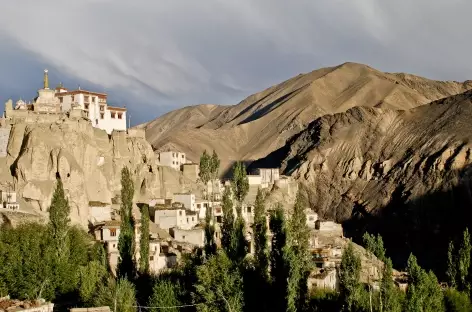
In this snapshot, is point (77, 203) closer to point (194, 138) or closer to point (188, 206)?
point (188, 206)

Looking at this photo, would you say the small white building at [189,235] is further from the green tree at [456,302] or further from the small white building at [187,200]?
the green tree at [456,302]

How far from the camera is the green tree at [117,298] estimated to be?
2358cm

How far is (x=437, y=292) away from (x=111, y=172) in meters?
27.6

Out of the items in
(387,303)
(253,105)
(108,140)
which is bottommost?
(387,303)

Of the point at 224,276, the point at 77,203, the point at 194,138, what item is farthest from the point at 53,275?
the point at 194,138

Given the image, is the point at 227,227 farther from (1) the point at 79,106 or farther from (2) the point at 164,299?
(1) the point at 79,106

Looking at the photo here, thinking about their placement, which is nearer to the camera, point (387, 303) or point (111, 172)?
point (387, 303)

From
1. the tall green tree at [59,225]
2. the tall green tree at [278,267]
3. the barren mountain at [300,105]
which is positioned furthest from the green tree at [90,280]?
the barren mountain at [300,105]

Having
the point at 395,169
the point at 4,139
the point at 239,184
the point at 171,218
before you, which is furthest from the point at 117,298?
the point at 395,169

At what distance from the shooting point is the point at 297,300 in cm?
2600

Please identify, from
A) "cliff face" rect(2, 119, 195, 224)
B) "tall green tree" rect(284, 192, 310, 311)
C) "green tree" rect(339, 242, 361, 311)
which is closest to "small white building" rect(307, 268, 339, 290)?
"tall green tree" rect(284, 192, 310, 311)

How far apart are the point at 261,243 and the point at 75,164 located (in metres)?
18.9

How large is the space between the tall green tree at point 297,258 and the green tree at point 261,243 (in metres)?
1.45

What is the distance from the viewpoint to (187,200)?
49938mm
